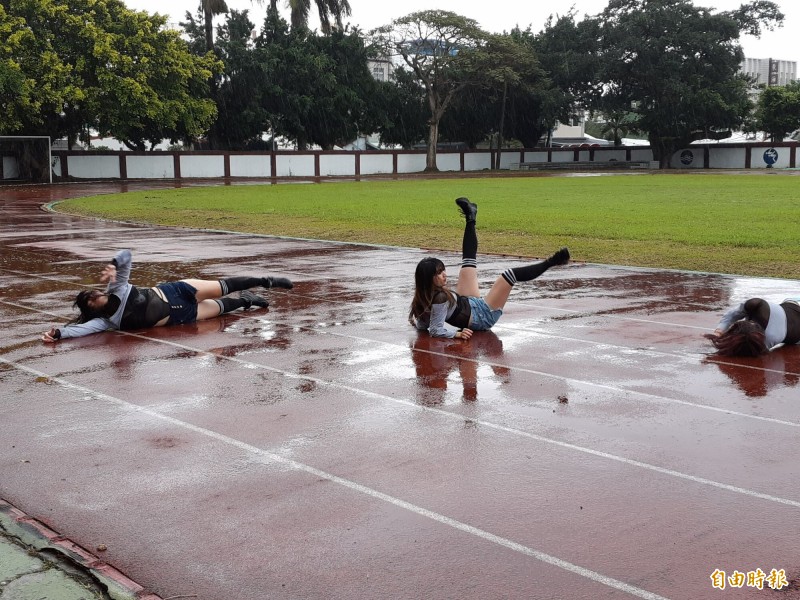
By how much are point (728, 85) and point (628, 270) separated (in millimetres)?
54762

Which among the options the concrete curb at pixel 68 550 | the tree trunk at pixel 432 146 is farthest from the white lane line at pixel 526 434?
the tree trunk at pixel 432 146

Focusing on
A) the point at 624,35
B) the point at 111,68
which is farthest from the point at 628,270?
the point at 624,35

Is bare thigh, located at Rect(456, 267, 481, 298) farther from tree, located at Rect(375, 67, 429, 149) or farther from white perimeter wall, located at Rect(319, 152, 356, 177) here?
tree, located at Rect(375, 67, 429, 149)

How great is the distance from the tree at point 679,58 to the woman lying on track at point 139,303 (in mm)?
57007

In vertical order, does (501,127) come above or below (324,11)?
below

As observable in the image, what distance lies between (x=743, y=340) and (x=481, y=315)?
234 centimetres

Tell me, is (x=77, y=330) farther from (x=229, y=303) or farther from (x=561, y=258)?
(x=561, y=258)

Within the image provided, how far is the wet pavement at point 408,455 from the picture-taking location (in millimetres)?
4027

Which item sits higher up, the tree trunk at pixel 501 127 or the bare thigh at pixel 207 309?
the tree trunk at pixel 501 127

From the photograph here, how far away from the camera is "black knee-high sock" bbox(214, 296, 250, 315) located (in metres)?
9.72

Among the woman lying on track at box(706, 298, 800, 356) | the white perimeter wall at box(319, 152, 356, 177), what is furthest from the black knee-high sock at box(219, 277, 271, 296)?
the white perimeter wall at box(319, 152, 356, 177)

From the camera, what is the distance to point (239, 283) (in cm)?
984

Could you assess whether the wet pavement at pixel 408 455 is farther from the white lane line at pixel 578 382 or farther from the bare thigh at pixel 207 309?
the bare thigh at pixel 207 309

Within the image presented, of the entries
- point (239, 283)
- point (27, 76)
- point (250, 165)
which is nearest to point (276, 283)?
point (239, 283)
